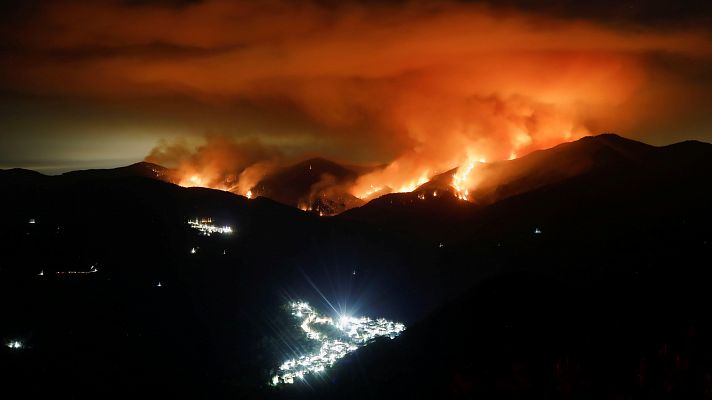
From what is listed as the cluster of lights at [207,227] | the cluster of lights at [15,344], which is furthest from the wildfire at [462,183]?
the cluster of lights at [15,344]

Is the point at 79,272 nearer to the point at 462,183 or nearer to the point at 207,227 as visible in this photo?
the point at 207,227

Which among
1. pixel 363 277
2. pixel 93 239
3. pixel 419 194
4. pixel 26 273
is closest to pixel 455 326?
pixel 26 273

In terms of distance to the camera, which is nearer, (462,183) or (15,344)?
(15,344)

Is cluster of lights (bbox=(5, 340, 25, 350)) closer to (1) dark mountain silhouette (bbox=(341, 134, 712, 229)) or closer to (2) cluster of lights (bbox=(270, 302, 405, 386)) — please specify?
(2) cluster of lights (bbox=(270, 302, 405, 386))

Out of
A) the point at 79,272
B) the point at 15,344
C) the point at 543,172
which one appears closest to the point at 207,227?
the point at 79,272

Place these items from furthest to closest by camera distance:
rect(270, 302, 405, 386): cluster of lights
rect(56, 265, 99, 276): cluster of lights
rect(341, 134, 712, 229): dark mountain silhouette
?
1. rect(341, 134, 712, 229): dark mountain silhouette
2. rect(56, 265, 99, 276): cluster of lights
3. rect(270, 302, 405, 386): cluster of lights

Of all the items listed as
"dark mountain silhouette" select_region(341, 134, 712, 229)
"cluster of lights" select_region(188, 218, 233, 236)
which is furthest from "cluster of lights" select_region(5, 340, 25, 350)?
"dark mountain silhouette" select_region(341, 134, 712, 229)

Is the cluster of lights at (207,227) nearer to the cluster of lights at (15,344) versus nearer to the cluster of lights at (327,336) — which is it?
the cluster of lights at (327,336)
